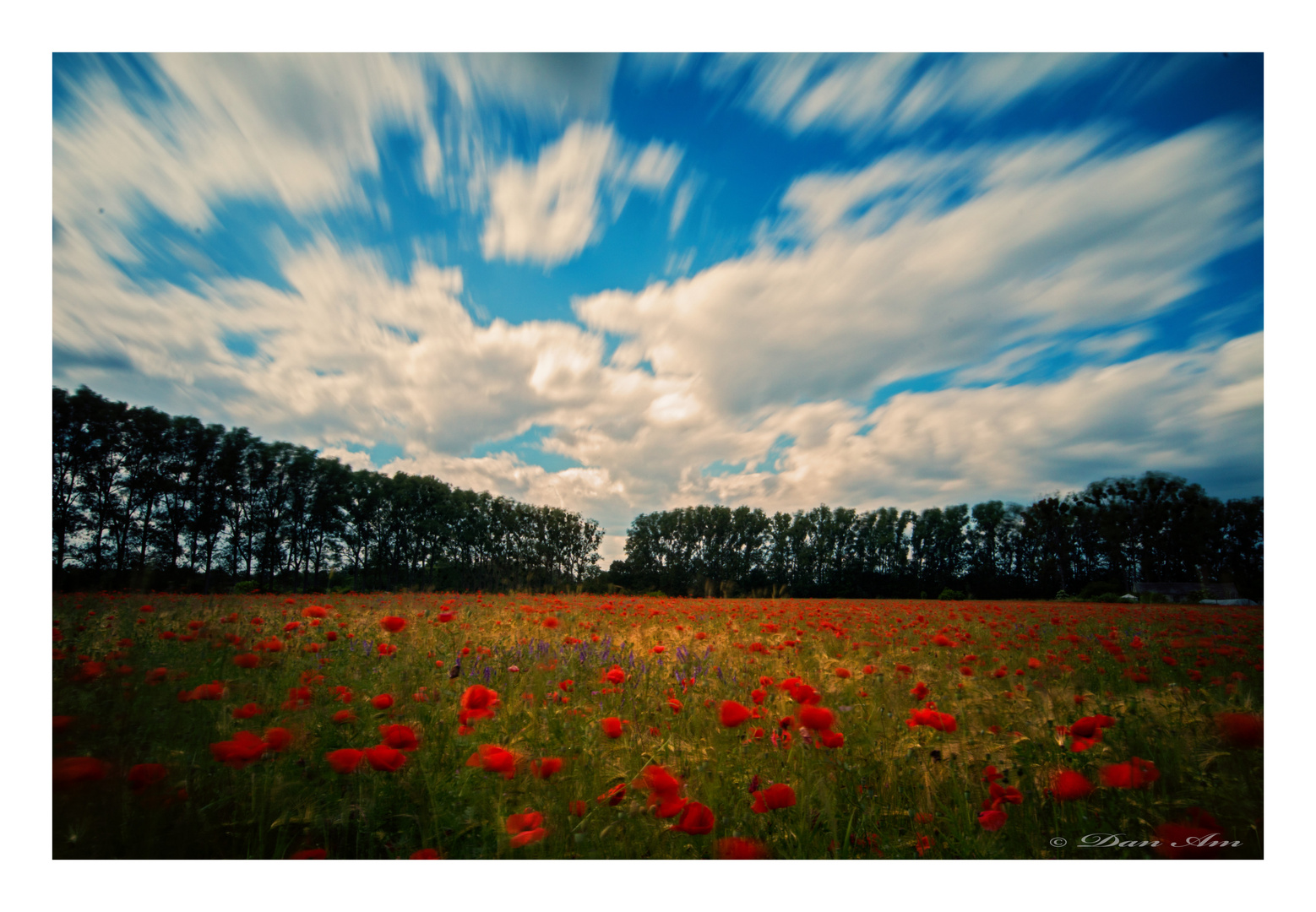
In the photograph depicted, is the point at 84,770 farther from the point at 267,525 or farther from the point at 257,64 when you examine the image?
the point at 267,525

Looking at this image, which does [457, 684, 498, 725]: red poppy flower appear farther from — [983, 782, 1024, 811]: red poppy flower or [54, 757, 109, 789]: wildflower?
[983, 782, 1024, 811]: red poppy flower

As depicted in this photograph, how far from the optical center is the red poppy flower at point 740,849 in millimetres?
1537

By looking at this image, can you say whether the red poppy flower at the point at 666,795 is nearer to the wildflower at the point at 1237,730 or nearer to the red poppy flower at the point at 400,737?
the red poppy flower at the point at 400,737

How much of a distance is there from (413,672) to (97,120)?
371 centimetres

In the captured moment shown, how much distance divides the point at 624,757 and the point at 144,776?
62.7 inches

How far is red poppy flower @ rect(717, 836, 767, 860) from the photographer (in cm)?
154

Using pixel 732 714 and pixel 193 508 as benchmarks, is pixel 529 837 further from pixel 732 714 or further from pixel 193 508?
pixel 193 508

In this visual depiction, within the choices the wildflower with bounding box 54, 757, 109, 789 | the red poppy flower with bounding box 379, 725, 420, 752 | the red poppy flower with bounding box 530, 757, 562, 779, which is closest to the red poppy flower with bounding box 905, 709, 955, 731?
the red poppy flower with bounding box 530, 757, 562, 779

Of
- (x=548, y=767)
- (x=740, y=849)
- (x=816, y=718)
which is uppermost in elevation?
(x=816, y=718)

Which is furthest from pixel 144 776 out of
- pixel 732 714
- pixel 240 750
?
pixel 732 714

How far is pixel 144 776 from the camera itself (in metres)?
1.53

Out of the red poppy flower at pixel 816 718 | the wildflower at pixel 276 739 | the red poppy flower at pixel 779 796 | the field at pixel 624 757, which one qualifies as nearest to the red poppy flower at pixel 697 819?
the field at pixel 624 757

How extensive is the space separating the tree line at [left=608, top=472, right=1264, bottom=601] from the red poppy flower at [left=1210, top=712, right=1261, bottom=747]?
2.82 feet
